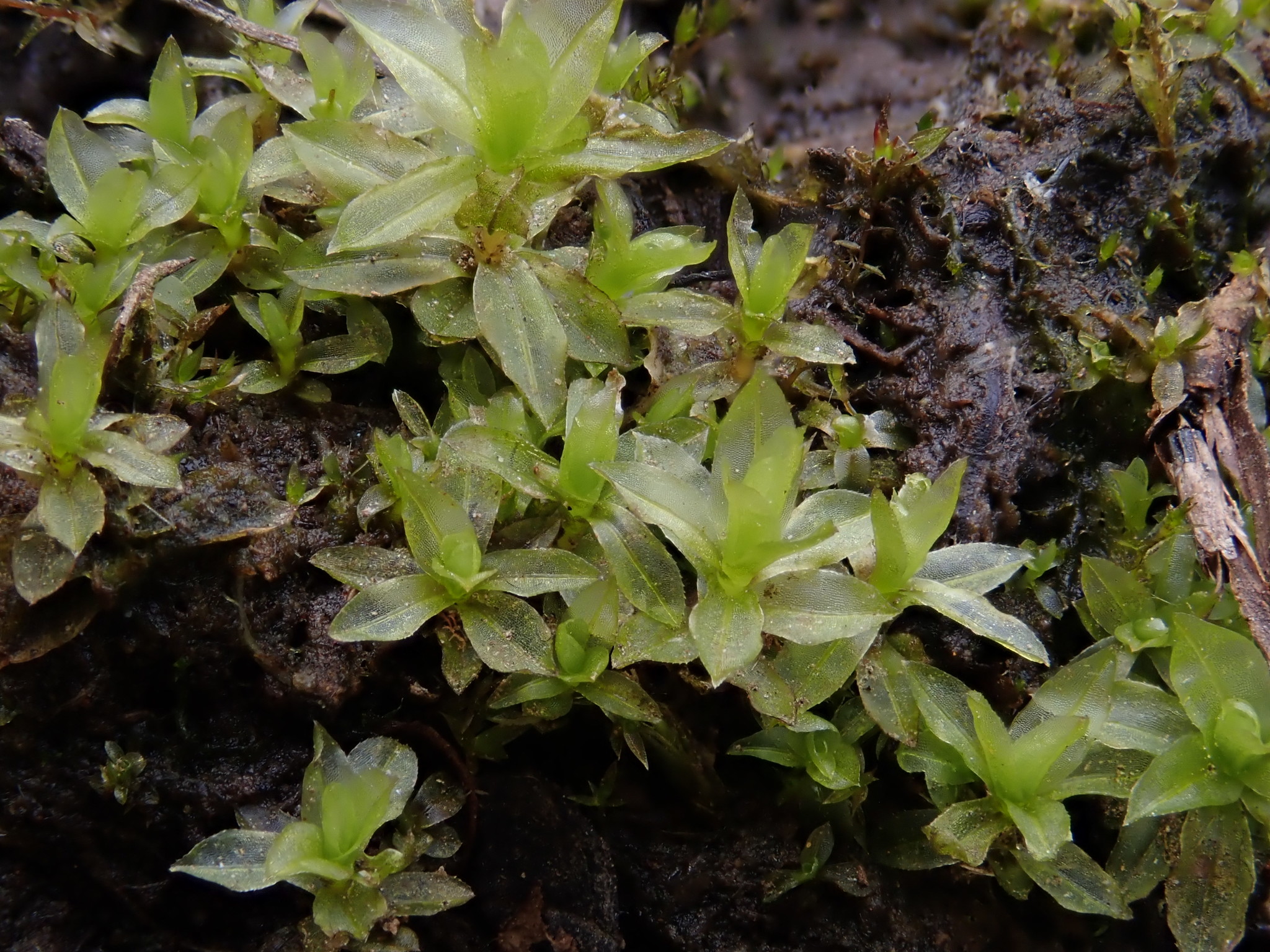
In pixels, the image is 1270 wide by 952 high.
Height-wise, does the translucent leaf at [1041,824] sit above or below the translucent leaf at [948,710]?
below

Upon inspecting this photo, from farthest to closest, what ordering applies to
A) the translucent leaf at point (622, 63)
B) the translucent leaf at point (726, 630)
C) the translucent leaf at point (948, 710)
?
1. the translucent leaf at point (622, 63)
2. the translucent leaf at point (948, 710)
3. the translucent leaf at point (726, 630)

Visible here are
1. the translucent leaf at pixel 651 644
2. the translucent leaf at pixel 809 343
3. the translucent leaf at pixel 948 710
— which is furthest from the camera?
the translucent leaf at pixel 809 343

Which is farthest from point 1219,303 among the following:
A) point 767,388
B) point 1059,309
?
point 767,388

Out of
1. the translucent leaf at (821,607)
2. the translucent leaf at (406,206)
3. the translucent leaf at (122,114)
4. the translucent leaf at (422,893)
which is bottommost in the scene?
the translucent leaf at (422,893)

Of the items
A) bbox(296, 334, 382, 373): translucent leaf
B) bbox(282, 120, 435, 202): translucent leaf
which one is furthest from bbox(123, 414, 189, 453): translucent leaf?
bbox(282, 120, 435, 202): translucent leaf

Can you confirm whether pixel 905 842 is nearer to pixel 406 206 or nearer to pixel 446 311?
pixel 446 311

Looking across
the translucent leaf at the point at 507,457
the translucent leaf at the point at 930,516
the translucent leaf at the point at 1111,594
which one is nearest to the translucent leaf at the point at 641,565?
the translucent leaf at the point at 507,457

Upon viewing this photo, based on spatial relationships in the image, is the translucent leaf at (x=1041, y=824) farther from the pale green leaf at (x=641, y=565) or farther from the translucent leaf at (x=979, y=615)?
the pale green leaf at (x=641, y=565)
